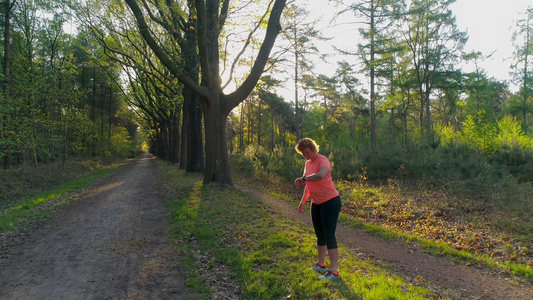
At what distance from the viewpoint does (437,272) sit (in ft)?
17.1

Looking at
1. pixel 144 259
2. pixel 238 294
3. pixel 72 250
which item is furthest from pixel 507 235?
pixel 72 250

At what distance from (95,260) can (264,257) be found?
2.94m

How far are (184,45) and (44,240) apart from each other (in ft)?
29.4

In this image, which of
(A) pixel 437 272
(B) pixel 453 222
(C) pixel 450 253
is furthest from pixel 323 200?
Result: (B) pixel 453 222

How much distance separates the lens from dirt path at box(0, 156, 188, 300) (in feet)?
14.9

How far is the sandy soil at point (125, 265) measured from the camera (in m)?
4.52

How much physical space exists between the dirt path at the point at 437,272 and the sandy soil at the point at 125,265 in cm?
1

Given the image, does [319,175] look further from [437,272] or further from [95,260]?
[95,260]

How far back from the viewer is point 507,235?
6.95 meters

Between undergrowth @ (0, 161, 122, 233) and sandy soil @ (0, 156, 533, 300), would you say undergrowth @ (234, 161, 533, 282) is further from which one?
undergrowth @ (0, 161, 122, 233)

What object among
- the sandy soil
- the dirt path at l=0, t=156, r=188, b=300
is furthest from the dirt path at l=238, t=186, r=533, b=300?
the dirt path at l=0, t=156, r=188, b=300

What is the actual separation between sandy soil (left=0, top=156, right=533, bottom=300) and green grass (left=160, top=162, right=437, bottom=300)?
288mm

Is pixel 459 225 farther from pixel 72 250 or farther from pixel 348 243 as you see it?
pixel 72 250

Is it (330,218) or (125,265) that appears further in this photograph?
(125,265)
